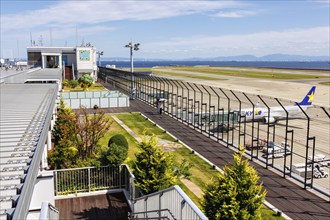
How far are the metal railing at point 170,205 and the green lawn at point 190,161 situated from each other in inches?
103

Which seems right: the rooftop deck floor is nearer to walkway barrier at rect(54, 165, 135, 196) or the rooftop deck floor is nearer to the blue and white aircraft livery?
walkway barrier at rect(54, 165, 135, 196)

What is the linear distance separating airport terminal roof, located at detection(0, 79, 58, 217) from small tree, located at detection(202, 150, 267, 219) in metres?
7.79

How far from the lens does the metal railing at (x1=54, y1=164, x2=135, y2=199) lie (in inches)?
877

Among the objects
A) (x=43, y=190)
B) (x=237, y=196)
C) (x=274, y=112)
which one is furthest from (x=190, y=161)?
(x=274, y=112)

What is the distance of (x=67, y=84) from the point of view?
295 feet

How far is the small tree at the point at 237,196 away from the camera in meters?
14.7

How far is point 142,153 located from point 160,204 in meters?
5.06

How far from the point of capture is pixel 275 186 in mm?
26594

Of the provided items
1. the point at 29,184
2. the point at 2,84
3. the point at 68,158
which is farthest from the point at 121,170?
the point at 2,84

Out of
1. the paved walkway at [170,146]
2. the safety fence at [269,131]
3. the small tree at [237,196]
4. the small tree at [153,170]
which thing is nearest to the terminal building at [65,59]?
the safety fence at [269,131]

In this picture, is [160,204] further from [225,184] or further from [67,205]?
[67,205]

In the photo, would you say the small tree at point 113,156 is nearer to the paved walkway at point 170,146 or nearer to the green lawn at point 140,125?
the paved walkway at point 170,146

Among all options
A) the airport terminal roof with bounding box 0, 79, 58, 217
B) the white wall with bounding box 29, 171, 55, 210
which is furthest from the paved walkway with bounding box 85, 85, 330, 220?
the airport terminal roof with bounding box 0, 79, 58, 217

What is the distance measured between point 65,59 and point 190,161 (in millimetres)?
84469
